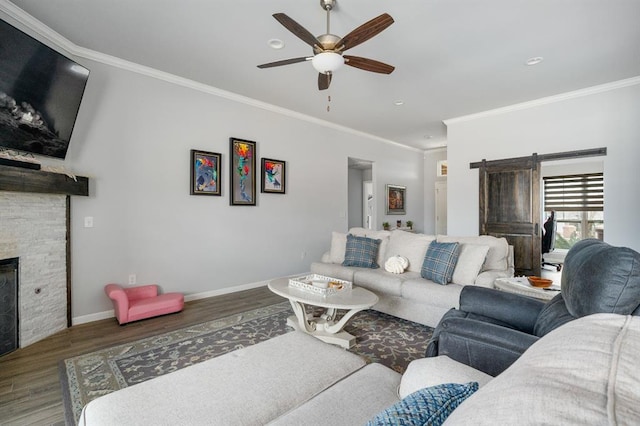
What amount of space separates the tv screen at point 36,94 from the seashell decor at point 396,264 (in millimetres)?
3569

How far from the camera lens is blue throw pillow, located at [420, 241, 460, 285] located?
10.1 ft

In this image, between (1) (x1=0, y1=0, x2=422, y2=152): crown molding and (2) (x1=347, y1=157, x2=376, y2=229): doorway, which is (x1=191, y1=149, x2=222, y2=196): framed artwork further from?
(2) (x1=347, y1=157, x2=376, y2=229): doorway

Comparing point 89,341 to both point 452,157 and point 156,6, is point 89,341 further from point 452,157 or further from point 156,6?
point 452,157

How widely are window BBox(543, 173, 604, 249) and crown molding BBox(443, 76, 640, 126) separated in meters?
1.13

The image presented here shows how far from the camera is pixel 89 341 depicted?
110 inches

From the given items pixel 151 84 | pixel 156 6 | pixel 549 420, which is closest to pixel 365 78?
pixel 156 6

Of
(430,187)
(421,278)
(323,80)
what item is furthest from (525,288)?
(430,187)

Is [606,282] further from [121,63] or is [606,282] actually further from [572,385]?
[121,63]

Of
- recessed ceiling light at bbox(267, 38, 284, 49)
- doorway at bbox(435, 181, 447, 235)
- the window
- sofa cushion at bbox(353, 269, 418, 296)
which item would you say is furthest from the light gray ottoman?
doorway at bbox(435, 181, 447, 235)

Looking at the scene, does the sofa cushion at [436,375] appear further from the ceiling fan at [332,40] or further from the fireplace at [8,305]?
the fireplace at [8,305]

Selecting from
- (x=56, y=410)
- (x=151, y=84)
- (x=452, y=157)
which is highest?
(x=151, y=84)

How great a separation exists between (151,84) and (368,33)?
9.27 ft

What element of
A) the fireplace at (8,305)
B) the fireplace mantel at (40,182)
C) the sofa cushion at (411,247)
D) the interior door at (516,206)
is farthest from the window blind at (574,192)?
the fireplace at (8,305)

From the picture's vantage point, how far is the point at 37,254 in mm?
2834
